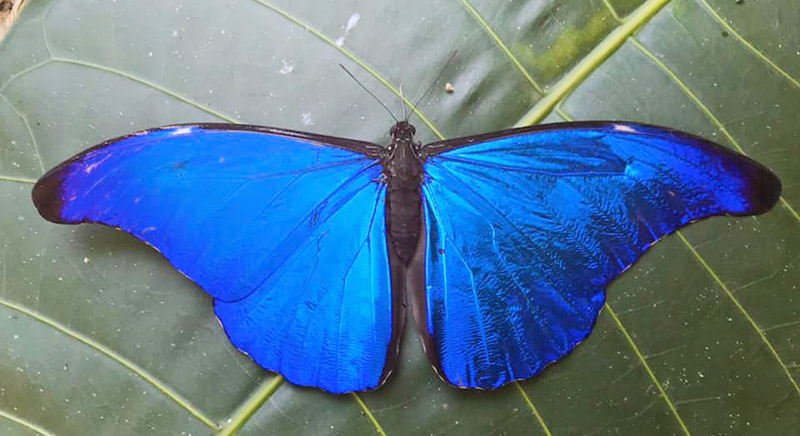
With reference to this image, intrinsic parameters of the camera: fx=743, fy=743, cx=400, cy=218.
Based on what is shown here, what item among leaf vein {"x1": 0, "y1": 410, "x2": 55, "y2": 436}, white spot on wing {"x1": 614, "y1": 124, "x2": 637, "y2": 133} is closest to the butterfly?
white spot on wing {"x1": 614, "y1": 124, "x2": 637, "y2": 133}

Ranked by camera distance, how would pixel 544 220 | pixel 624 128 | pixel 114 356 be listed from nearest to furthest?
pixel 624 128 < pixel 544 220 < pixel 114 356

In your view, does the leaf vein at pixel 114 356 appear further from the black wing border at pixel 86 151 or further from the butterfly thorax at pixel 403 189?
the butterfly thorax at pixel 403 189

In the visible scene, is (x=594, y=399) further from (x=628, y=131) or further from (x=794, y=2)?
(x=794, y=2)

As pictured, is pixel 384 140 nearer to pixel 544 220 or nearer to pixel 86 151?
pixel 544 220

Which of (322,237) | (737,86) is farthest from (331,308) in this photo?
(737,86)

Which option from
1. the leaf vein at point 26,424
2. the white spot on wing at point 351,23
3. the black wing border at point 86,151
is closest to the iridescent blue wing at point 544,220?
the black wing border at point 86,151

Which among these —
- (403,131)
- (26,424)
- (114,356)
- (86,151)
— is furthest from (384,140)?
(26,424)
